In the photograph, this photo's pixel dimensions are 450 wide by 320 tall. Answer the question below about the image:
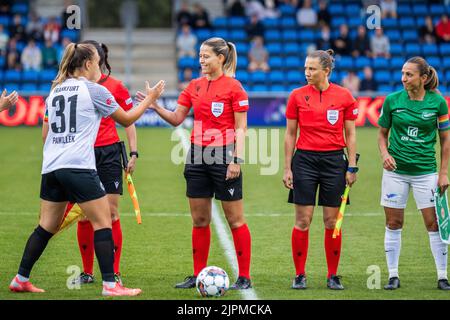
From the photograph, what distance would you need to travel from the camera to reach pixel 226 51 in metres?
7.98

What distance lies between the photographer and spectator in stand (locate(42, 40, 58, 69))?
26.6m

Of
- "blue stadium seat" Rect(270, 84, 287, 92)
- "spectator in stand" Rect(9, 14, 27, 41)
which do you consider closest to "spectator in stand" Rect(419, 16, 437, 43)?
"blue stadium seat" Rect(270, 84, 287, 92)

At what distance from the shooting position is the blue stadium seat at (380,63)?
27.7 m

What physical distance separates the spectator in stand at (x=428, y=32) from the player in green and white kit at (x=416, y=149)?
68.9 ft

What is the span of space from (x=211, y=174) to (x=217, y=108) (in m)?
0.58

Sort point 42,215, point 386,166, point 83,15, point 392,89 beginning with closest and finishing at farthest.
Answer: point 42,215
point 386,166
point 392,89
point 83,15

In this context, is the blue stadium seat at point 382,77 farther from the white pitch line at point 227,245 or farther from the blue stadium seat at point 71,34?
the white pitch line at point 227,245

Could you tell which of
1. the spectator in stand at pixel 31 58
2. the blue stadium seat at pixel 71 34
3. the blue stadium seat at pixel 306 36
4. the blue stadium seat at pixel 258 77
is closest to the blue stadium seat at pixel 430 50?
the blue stadium seat at pixel 306 36

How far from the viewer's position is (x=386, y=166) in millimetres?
8109

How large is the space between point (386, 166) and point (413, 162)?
24cm

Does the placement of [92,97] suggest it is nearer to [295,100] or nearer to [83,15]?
[295,100]

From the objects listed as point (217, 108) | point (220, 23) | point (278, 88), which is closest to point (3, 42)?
point (220, 23)
